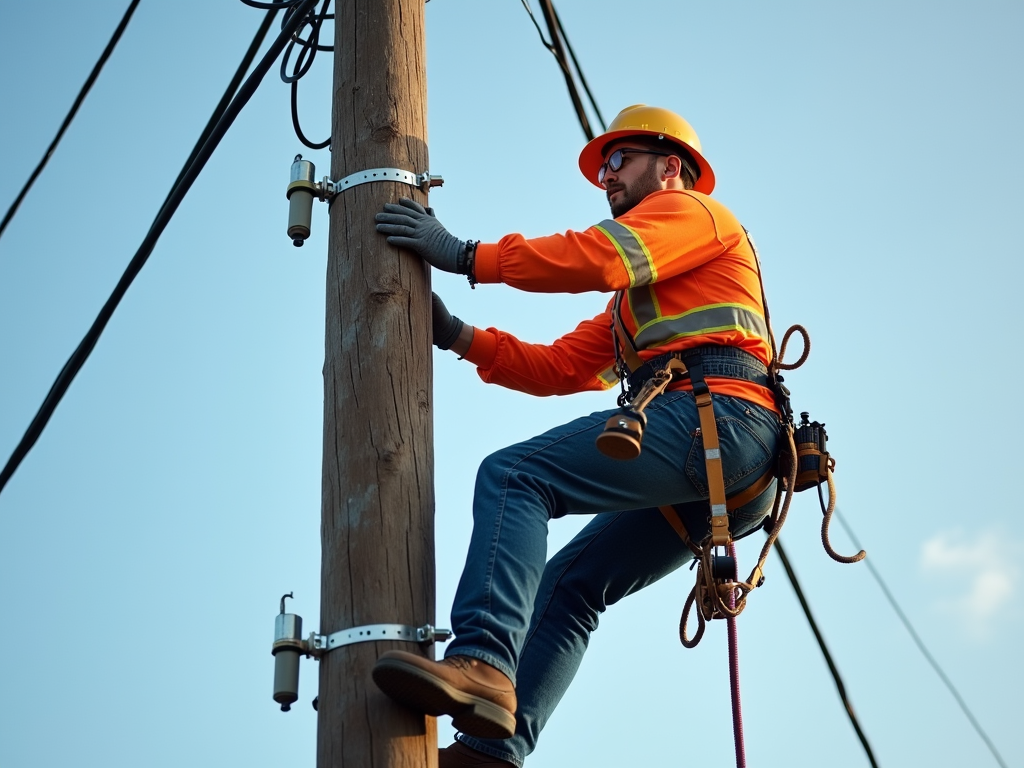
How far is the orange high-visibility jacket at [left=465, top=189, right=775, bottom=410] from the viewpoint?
3.71m

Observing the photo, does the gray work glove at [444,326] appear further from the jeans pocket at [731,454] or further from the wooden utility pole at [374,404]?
the jeans pocket at [731,454]

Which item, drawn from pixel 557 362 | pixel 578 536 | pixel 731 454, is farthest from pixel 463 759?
pixel 557 362

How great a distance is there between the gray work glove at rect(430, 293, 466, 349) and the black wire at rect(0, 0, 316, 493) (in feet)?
4.01

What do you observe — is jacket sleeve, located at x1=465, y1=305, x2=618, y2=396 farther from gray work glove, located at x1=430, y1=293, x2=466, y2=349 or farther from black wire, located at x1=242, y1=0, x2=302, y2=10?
black wire, located at x1=242, y1=0, x2=302, y2=10

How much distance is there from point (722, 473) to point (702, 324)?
1.61 ft

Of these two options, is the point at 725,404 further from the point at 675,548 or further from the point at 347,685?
the point at 347,685

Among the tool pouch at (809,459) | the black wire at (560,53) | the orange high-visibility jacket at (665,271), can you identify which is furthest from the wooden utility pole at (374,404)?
the black wire at (560,53)

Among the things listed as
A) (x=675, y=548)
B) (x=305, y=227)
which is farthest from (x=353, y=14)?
(x=675, y=548)

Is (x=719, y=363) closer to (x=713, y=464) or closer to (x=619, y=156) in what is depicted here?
(x=713, y=464)

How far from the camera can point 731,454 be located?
12.0ft

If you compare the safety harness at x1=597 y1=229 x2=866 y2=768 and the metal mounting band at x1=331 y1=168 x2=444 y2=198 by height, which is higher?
the metal mounting band at x1=331 y1=168 x2=444 y2=198

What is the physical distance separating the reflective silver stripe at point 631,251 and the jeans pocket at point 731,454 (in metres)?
0.46

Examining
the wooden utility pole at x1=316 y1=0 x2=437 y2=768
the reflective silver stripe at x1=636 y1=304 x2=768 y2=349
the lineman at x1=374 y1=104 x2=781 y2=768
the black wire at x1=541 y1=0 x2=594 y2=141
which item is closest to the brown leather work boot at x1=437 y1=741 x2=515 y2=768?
the lineman at x1=374 y1=104 x2=781 y2=768

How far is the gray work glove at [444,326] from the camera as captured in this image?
4316mm
